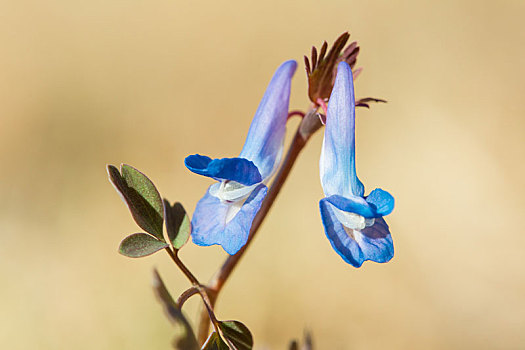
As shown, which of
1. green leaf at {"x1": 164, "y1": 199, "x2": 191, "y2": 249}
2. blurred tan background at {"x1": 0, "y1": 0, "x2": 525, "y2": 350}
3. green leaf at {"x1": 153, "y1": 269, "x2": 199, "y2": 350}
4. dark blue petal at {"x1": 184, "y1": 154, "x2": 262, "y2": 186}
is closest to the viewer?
green leaf at {"x1": 153, "y1": 269, "x2": 199, "y2": 350}

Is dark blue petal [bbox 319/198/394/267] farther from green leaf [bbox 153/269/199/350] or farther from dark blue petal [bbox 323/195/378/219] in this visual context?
green leaf [bbox 153/269/199/350]

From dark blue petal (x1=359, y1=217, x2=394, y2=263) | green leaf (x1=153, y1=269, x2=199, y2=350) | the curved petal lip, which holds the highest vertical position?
the curved petal lip

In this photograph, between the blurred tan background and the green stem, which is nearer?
the green stem

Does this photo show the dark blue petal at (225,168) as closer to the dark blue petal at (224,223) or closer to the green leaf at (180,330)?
the dark blue petal at (224,223)

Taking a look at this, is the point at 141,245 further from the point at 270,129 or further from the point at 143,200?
the point at 270,129

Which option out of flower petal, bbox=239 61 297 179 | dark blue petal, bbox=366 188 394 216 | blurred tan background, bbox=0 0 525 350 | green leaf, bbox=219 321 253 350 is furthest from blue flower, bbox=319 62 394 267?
blurred tan background, bbox=0 0 525 350

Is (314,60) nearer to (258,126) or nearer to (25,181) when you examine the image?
(258,126)

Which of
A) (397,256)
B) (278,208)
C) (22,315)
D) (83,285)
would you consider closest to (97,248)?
(83,285)

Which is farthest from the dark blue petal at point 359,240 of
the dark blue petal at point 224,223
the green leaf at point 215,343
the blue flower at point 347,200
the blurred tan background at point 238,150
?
the blurred tan background at point 238,150
